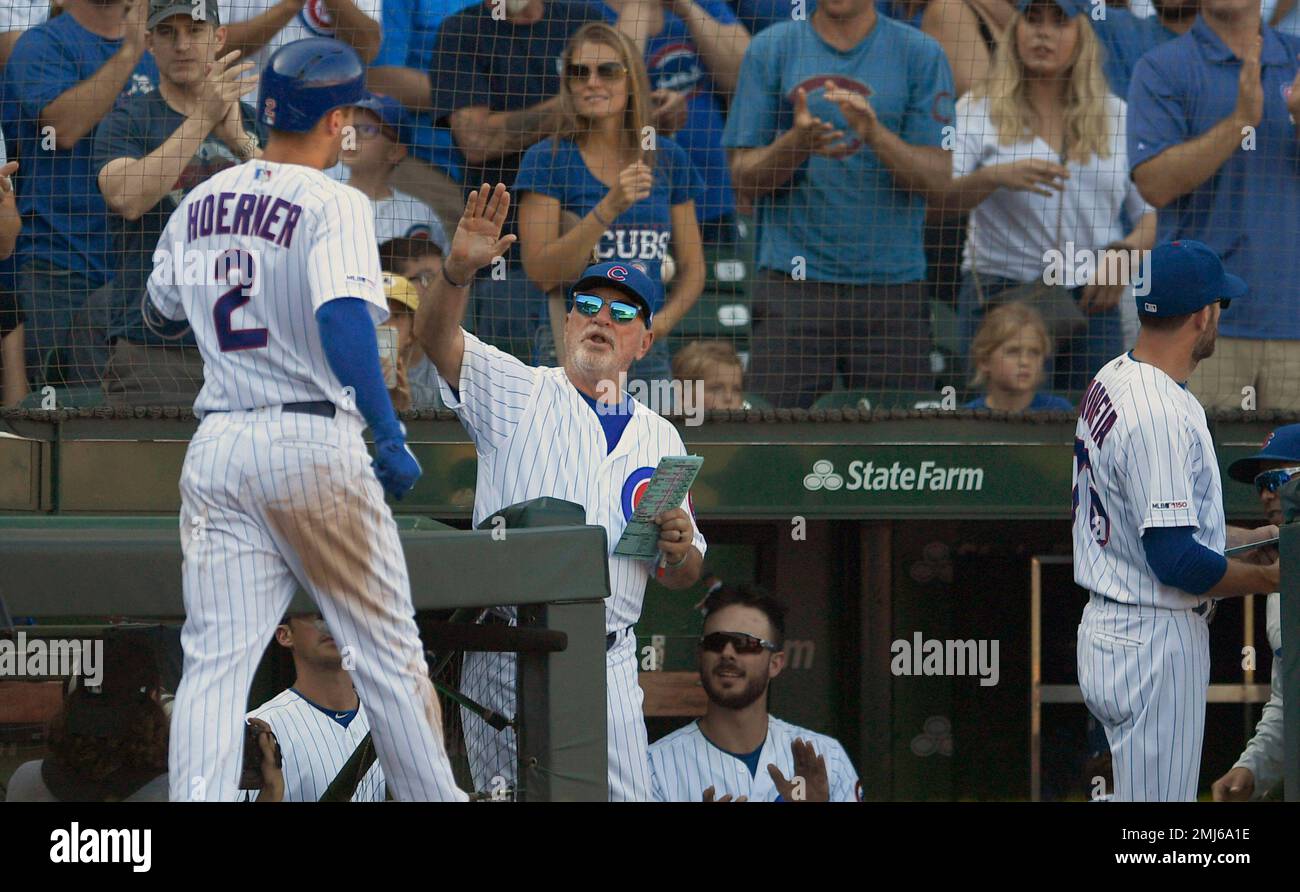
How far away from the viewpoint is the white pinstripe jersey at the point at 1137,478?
3.88 metres

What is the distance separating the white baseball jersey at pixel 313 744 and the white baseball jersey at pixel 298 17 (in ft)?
8.76

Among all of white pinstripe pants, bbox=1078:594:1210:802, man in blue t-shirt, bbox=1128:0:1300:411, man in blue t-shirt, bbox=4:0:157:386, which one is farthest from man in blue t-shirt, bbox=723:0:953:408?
man in blue t-shirt, bbox=4:0:157:386

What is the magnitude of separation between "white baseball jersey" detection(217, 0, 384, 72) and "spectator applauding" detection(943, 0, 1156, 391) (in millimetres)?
2338

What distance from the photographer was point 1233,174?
6.18 metres

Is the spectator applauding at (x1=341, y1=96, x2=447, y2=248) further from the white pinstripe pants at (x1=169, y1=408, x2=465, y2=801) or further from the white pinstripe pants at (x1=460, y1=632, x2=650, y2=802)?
the white pinstripe pants at (x1=169, y1=408, x2=465, y2=801)

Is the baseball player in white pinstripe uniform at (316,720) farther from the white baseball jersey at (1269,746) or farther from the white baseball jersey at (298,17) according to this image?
the white baseball jersey at (298,17)

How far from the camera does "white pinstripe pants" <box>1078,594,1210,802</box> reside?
3.93 meters

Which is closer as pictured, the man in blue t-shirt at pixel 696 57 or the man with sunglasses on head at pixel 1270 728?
the man with sunglasses on head at pixel 1270 728

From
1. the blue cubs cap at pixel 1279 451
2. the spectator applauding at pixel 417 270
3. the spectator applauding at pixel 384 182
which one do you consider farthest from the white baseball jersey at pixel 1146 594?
the spectator applauding at pixel 384 182

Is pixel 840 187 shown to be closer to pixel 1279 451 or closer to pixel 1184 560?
pixel 1279 451

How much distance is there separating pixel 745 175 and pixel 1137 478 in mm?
2549
